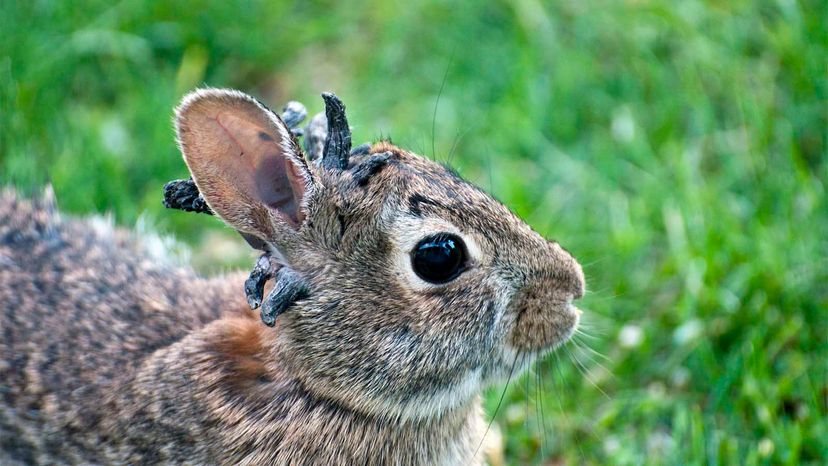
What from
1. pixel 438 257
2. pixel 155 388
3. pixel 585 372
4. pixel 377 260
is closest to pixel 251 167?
pixel 377 260

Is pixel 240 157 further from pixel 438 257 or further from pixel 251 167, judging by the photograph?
pixel 438 257

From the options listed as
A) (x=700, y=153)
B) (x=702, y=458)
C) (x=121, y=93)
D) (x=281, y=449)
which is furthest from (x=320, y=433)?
Answer: (x=121, y=93)

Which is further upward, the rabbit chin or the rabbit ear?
the rabbit ear

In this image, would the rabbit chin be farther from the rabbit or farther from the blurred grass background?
the blurred grass background

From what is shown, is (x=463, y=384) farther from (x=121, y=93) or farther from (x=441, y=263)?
(x=121, y=93)

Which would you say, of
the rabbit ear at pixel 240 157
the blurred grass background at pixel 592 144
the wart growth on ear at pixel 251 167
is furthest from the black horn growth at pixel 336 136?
the blurred grass background at pixel 592 144

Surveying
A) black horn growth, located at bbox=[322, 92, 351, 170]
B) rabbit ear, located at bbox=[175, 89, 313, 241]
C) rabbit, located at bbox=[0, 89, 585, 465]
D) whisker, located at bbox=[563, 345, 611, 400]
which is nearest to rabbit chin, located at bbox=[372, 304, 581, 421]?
rabbit, located at bbox=[0, 89, 585, 465]

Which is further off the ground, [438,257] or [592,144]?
[438,257]
